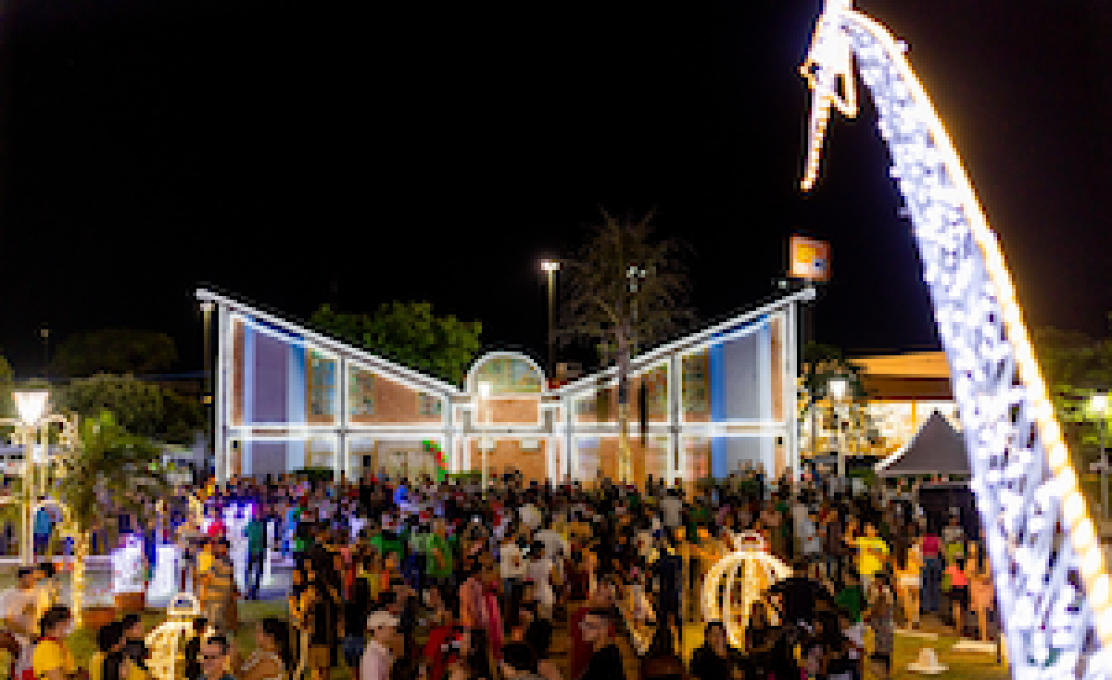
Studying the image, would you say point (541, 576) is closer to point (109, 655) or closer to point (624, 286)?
point (109, 655)

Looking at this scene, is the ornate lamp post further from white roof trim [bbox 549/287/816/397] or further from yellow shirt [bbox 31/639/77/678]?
white roof trim [bbox 549/287/816/397]

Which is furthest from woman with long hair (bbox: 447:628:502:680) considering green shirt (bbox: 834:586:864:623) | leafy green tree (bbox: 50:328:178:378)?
leafy green tree (bbox: 50:328:178:378)

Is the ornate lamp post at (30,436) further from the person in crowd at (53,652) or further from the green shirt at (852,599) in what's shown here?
the green shirt at (852,599)

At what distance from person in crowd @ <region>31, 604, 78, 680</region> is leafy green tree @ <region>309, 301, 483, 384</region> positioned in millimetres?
55946

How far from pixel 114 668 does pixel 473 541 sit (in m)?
7.00

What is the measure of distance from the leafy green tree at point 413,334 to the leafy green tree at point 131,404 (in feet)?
39.9

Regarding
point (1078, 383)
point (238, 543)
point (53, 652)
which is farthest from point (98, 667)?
point (1078, 383)

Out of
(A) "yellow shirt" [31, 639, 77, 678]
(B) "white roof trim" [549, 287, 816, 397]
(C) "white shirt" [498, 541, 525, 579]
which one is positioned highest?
(B) "white roof trim" [549, 287, 816, 397]

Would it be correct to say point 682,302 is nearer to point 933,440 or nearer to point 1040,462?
point 933,440

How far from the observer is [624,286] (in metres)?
34.3

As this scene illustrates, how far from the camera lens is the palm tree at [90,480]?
49.0ft

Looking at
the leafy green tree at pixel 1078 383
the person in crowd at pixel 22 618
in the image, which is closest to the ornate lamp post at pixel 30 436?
the person in crowd at pixel 22 618

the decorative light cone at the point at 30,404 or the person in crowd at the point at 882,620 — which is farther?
the decorative light cone at the point at 30,404

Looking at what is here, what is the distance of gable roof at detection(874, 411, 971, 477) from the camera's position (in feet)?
68.1
